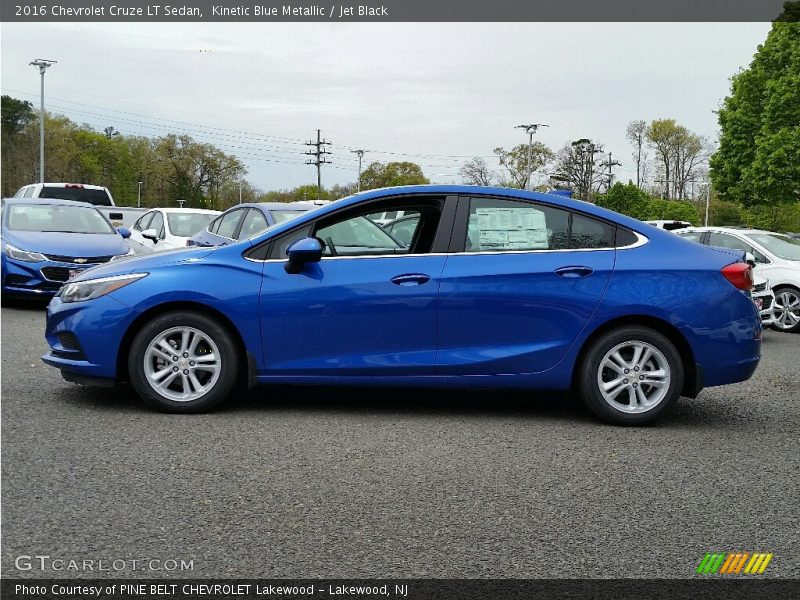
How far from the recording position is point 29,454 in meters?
5.38

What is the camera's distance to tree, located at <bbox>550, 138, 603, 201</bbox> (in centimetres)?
8062

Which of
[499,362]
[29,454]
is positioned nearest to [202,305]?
[29,454]

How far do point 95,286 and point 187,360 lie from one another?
87cm

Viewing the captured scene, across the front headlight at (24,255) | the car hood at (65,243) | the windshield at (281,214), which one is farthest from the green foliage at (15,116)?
the windshield at (281,214)

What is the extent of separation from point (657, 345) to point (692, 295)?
0.43 meters

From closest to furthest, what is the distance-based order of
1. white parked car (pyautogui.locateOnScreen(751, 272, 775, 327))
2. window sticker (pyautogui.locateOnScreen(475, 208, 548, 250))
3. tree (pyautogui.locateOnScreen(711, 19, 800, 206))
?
window sticker (pyautogui.locateOnScreen(475, 208, 548, 250))
white parked car (pyautogui.locateOnScreen(751, 272, 775, 327))
tree (pyautogui.locateOnScreen(711, 19, 800, 206))

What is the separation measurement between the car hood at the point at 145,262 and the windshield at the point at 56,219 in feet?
27.6

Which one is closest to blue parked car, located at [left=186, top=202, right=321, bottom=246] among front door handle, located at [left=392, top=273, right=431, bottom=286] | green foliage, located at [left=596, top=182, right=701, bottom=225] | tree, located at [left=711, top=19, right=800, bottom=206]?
front door handle, located at [left=392, top=273, right=431, bottom=286]

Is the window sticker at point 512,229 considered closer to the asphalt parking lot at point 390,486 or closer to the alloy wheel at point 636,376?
the alloy wheel at point 636,376

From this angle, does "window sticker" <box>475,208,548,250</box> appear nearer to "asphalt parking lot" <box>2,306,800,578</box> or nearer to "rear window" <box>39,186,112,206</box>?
"asphalt parking lot" <box>2,306,800,578</box>

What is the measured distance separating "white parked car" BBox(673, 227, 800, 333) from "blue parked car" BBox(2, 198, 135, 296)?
892cm

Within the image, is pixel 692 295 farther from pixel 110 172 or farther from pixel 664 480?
pixel 110 172

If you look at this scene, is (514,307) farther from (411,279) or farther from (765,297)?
(765,297)

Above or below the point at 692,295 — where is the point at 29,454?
below
